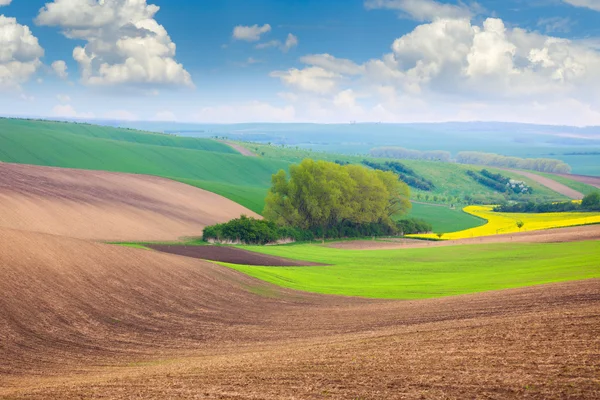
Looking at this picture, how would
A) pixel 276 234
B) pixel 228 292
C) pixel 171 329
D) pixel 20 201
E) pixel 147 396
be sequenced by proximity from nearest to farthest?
pixel 147 396, pixel 171 329, pixel 228 292, pixel 20 201, pixel 276 234

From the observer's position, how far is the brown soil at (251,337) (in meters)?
19.8

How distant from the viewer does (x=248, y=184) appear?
536 feet

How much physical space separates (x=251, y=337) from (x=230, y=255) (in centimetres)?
3274

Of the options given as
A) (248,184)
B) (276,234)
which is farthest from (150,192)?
(248,184)

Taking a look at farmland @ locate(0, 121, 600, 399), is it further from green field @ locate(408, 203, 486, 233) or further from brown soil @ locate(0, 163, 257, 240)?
green field @ locate(408, 203, 486, 233)

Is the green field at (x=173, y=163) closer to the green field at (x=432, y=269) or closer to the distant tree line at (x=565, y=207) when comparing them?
the distant tree line at (x=565, y=207)

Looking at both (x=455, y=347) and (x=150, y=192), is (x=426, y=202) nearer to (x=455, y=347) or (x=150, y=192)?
(x=150, y=192)

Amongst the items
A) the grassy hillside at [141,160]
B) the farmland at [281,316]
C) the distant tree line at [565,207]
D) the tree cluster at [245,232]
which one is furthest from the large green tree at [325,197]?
the distant tree line at [565,207]

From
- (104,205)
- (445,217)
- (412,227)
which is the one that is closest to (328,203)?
Result: (412,227)

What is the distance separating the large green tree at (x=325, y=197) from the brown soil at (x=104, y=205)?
28.3 ft

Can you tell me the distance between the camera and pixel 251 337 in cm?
3312

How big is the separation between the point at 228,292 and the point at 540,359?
28368 millimetres

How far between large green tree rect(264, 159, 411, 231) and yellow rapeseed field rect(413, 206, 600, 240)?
9.33 m

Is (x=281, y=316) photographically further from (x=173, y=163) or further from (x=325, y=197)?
(x=173, y=163)
